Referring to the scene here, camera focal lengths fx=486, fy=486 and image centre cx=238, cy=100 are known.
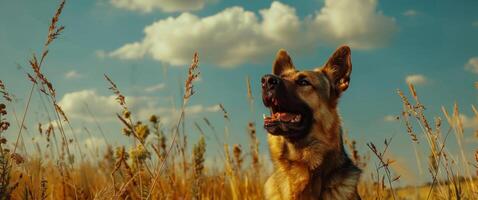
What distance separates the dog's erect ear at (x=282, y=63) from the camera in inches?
217

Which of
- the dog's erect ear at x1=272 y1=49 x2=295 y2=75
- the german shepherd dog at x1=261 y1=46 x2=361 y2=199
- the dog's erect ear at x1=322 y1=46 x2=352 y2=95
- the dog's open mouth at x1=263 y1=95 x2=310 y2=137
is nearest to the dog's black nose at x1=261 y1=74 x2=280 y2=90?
the german shepherd dog at x1=261 y1=46 x2=361 y2=199

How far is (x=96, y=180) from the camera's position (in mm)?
8023

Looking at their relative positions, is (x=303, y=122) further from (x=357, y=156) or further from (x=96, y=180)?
(x=96, y=180)

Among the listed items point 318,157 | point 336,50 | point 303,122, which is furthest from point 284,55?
point 318,157

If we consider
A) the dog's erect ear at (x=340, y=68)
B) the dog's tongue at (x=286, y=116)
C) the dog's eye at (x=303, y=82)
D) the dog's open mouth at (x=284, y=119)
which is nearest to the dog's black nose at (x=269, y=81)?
the dog's open mouth at (x=284, y=119)

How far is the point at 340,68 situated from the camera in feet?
16.9

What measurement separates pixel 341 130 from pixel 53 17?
2806mm

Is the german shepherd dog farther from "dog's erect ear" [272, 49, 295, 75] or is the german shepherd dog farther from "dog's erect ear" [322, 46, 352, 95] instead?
"dog's erect ear" [272, 49, 295, 75]

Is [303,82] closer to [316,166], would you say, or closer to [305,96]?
[305,96]

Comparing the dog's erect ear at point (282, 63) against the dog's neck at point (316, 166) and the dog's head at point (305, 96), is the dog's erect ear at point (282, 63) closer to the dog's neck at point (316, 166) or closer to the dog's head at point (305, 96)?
the dog's head at point (305, 96)

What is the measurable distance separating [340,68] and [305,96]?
2.04ft

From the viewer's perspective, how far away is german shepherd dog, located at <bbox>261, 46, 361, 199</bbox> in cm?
426

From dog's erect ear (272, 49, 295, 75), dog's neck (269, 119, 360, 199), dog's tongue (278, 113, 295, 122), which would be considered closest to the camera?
dog's neck (269, 119, 360, 199)

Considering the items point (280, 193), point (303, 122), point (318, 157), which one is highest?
point (303, 122)
